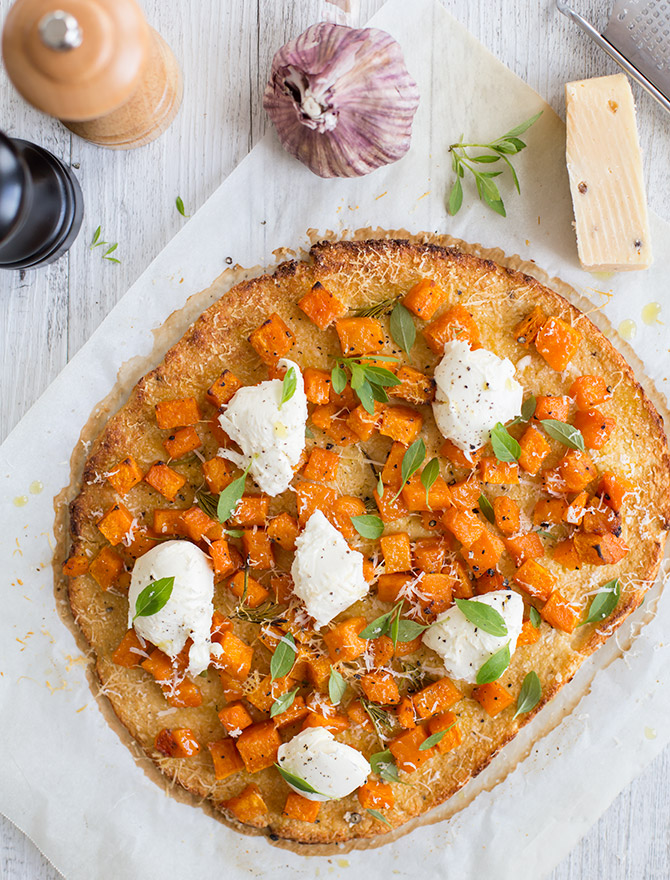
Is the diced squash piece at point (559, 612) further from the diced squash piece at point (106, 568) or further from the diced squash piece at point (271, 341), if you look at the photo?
the diced squash piece at point (106, 568)

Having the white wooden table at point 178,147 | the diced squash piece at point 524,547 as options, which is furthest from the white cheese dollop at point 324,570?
the white wooden table at point 178,147

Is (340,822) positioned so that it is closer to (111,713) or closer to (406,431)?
(111,713)

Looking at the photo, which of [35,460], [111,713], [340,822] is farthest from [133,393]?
[340,822]

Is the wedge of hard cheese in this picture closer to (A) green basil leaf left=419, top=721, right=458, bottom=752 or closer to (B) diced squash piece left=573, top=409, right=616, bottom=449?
(B) diced squash piece left=573, top=409, right=616, bottom=449

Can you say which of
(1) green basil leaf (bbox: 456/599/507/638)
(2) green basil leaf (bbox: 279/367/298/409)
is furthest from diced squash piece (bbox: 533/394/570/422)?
(2) green basil leaf (bbox: 279/367/298/409)

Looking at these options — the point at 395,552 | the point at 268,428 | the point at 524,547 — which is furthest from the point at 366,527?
the point at 524,547

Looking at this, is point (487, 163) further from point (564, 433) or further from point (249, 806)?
point (249, 806)
